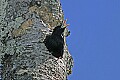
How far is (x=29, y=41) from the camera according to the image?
2238mm

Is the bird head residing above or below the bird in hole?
above

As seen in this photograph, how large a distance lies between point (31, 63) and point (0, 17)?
383 millimetres

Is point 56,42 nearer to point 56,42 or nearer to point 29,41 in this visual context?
point 56,42

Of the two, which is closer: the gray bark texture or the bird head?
the gray bark texture

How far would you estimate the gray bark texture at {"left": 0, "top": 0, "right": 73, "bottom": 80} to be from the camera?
7.02ft

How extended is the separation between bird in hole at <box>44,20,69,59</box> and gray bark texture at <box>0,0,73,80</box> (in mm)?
22

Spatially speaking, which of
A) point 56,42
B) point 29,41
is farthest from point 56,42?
point 29,41

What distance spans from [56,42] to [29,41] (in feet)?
0.46

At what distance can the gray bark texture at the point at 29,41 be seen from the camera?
84.3 inches

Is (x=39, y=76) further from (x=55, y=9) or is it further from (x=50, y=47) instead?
(x=55, y=9)

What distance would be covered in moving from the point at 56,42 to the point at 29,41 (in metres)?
0.14

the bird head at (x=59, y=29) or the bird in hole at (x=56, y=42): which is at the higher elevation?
the bird head at (x=59, y=29)

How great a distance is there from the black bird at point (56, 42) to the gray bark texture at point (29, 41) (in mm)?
22

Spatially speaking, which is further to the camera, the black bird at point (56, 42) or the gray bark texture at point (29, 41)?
the black bird at point (56, 42)
